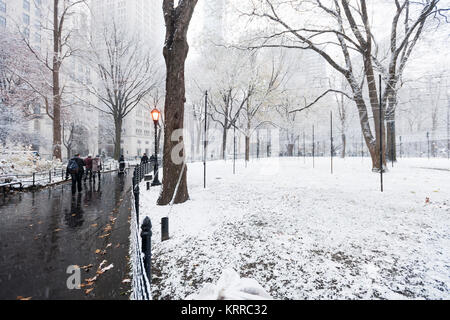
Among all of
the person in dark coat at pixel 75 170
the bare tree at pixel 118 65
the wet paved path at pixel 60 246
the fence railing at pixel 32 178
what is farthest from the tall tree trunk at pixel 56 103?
the wet paved path at pixel 60 246

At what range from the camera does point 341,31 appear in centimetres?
1107

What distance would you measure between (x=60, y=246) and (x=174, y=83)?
524 cm

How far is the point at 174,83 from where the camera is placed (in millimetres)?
6465

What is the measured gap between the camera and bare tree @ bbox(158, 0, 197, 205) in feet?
20.9

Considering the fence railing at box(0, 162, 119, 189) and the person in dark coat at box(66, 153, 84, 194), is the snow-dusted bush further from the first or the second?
the person in dark coat at box(66, 153, 84, 194)

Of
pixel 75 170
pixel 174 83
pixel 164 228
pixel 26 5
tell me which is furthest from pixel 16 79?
pixel 26 5

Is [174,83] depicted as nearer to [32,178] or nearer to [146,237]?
[146,237]

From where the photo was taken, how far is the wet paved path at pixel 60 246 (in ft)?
9.72

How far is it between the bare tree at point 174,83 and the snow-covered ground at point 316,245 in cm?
79

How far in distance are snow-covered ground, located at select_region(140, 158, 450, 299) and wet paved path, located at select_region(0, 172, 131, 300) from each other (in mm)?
732
